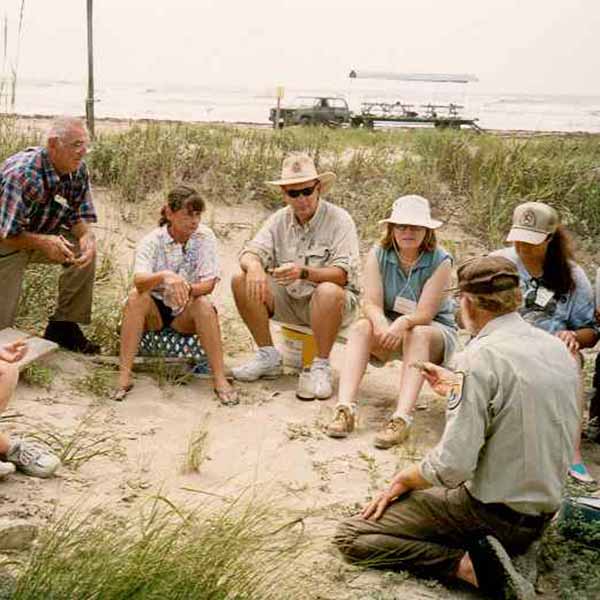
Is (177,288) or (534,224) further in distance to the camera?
(177,288)

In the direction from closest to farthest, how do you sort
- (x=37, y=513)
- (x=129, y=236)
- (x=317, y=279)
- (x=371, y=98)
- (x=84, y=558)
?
(x=84, y=558)
(x=37, y=513)
(x=317, y=279)
(x=129, y=236)
(x=371, y=98)

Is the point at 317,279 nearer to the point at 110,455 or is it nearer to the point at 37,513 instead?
the point at 110,455

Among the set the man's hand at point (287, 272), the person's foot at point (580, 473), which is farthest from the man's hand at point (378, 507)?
the man's hand at point (287, 272)

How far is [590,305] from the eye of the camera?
16.2ft

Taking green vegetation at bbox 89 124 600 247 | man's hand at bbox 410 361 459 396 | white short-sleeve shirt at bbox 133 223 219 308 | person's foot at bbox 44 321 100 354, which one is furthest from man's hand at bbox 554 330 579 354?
green vegetation at bbox 89 124 600 247

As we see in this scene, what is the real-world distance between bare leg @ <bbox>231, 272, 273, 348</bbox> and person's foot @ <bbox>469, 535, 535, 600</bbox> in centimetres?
249

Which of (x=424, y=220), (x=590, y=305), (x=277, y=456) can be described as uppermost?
(x=424, y=220)

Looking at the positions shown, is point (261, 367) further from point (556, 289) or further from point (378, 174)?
point (378, 174)

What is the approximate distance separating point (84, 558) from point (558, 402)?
1.59m

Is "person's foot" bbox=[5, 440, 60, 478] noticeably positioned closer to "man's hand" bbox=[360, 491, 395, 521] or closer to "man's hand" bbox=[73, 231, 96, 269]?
"man's hand" bbox=[360, 491, 395, 521]

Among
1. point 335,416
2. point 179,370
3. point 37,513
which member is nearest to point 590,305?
point 335,416

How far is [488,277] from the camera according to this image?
3.23 metres

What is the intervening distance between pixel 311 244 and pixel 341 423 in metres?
1.23

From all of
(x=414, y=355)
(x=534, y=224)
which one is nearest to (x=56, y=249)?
(x=414, y=355)
